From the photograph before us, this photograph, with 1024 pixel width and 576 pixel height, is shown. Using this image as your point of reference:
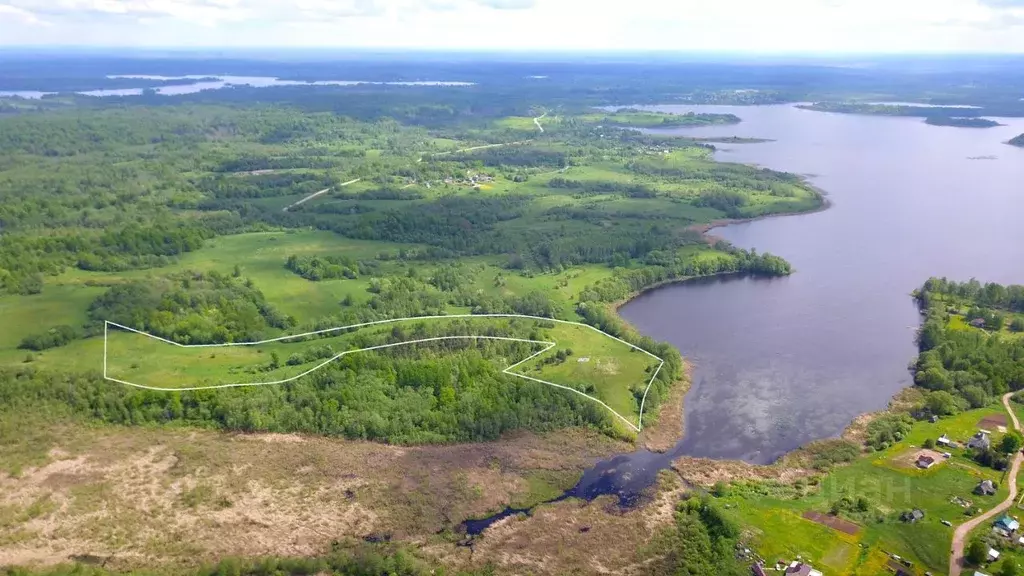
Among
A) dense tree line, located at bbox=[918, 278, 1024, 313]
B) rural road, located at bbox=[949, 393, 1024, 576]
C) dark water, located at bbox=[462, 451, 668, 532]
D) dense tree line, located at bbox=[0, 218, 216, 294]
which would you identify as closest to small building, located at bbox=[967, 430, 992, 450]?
rural road, located at bbox=[949, 393, 1024, 576]

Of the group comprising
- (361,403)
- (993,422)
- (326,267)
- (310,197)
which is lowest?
(361,403)

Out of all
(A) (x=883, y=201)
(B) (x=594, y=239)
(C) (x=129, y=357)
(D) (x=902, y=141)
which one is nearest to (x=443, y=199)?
(B) (x=594, y=239)

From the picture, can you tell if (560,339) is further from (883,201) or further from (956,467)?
(883,201)

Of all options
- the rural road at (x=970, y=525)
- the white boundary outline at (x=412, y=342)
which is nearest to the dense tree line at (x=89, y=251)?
the white boundary outline at (x=412, y=342)

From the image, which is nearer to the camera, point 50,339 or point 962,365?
point 962,365

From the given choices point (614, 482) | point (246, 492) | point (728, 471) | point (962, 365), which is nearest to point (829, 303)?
point (962, 365)

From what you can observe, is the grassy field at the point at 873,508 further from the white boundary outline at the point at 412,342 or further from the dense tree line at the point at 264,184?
the dense tree line at the point at 264,184

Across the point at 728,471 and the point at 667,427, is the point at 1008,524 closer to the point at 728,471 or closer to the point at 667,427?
the point at 728,471

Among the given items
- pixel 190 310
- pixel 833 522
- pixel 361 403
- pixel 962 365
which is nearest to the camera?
pixel 833 522
